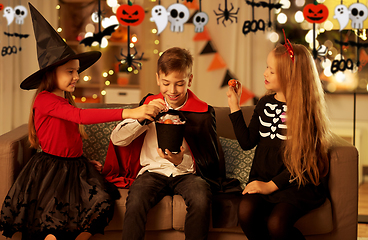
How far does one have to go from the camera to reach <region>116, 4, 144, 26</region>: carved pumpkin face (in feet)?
10.1

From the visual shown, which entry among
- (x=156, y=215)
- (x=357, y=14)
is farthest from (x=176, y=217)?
(x=357, y=14)

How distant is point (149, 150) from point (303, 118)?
80 cm

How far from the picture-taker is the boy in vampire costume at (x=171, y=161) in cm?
172

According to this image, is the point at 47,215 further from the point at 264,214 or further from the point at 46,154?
the point at 264,214

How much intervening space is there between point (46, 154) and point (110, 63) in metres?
2.65

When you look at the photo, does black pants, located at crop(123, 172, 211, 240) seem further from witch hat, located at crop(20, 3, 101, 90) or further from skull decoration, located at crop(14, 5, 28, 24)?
skull decoration, located at crop(14, 5, 28, 24)

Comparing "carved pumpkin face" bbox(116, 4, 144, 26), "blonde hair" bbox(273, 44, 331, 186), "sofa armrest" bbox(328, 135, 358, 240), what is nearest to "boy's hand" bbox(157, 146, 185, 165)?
"blonde hair" bbox(273, 44, 331, 186)

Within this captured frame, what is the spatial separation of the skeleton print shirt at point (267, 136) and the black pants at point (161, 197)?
0.29 meters

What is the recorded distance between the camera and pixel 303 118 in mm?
1810

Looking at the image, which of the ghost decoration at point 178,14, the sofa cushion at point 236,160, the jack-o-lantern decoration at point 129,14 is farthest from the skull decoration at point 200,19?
the sofa cushion at point 236,160

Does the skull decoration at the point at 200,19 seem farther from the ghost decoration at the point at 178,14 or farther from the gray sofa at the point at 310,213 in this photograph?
the gray sofa at the point at 310,213

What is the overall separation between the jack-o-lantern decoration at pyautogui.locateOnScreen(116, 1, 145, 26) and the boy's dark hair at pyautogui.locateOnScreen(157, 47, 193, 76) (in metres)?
1.27

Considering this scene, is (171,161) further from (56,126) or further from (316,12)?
(316,12)

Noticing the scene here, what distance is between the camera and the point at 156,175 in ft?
6.27
